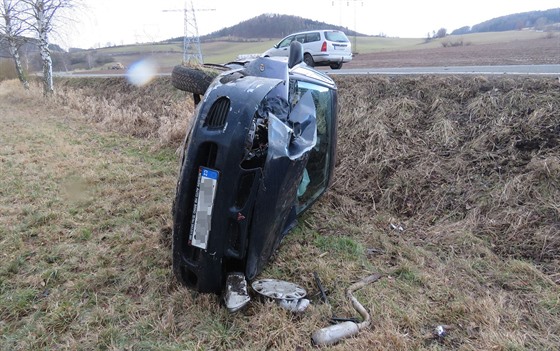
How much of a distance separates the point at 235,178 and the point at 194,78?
2.13 m

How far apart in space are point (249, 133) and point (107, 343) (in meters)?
1.41

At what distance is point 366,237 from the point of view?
3.46 meters

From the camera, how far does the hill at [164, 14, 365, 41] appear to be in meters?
50.0

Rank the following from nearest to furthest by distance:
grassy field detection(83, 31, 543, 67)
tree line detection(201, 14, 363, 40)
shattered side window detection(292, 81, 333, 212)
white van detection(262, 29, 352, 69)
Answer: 1. shattered side window detection(292, 81, 333, 212)
2. white van detection(262, 29, 352, 69)
3. grassy field detection(83, 31, 543, 67)
4. tree line detection(201, 14, 363, 40)

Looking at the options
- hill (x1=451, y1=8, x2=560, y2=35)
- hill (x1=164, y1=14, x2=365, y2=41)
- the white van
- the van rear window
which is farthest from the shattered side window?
hill (x1=451, y1=8, x2=560, y2=35)

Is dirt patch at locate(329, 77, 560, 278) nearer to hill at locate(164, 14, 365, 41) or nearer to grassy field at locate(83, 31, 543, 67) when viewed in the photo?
grassy field at locate(83, 31, 543, 67)

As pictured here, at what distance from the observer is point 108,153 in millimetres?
6504

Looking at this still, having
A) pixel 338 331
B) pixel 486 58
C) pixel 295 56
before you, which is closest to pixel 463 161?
pixel 295 56

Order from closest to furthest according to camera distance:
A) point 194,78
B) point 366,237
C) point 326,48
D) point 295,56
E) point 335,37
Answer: point 295,56
point 366,237
point 194,78
point 326,48
point 335,37

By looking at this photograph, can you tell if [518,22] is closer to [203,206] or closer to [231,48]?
[231,48]

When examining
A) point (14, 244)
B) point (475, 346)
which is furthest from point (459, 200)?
point (14, 244)

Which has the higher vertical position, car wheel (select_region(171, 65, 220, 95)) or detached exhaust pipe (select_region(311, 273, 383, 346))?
car wheel (select_region(171, 65, 220, 95))

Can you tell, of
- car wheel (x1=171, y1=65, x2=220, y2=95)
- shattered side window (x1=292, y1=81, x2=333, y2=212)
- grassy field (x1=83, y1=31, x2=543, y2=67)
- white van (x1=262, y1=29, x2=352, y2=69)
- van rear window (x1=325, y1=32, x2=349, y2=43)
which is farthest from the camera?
grassy field (x1=83, y1=31, x2=543, y2=67)

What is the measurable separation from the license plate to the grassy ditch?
46 cm
